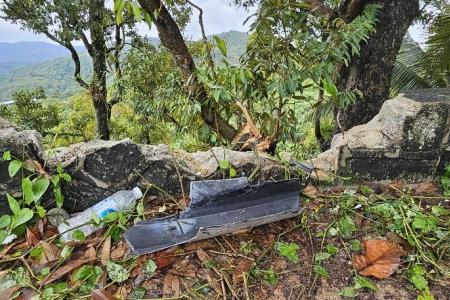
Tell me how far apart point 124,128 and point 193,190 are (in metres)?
8.47

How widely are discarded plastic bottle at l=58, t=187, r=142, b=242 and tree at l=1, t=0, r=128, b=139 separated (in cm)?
536

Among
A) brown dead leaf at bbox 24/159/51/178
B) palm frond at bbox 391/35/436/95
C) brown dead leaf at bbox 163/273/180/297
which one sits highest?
palm frond at bbox 391/35/436/95

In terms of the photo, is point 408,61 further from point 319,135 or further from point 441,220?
point 441,220

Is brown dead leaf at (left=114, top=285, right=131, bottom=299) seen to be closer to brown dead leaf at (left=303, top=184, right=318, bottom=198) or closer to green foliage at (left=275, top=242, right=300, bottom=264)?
green foliage at (left=275, top=242, right=300, bottom=264)

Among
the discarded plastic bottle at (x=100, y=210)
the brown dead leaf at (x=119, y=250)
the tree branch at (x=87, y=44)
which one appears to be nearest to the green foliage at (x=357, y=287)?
the brown dead leaf at (x=119, y=250)

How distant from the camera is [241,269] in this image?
1.45 metres

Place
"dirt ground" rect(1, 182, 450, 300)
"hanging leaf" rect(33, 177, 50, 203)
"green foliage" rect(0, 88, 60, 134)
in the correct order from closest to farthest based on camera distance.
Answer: "dirt ground" rect(1, 182, 450, 300)
"hanging leaf" rect(33, 177, 50, 203)
"green foliage" rect(0, 88, 60, 134)

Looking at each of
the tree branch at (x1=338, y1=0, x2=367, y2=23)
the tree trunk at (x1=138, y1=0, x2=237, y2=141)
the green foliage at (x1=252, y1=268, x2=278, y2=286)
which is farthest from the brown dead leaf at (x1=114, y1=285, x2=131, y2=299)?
the tree branch at (x1=338, y1=0, x2=367, y2=23)

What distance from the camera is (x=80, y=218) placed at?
167 centimetres

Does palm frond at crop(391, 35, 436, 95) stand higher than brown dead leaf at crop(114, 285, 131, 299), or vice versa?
palm frond at crop(391, 35, 436, 95)

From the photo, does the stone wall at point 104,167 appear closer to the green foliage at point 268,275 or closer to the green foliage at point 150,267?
the green foliage at point 150,267

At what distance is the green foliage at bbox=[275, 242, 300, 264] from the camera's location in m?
1.56

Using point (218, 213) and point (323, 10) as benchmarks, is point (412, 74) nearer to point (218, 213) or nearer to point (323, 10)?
point (323, 10)

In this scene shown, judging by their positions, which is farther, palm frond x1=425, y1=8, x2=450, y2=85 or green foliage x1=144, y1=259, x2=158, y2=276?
palm frond x1=425, y1=8, x2=450, y2=85
